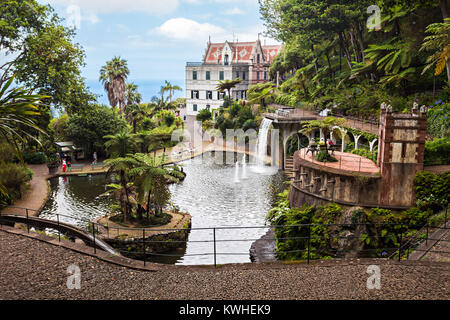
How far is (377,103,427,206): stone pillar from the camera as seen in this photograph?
581 inches

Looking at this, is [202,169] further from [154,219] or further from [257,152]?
[154,219]

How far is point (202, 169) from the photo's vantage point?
3278cm

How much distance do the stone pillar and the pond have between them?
635 cm

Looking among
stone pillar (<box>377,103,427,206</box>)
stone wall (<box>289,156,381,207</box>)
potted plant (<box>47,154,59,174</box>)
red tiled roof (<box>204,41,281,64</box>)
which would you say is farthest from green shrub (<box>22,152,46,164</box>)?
red tiled roof (<box>204,41,281,64</box>)

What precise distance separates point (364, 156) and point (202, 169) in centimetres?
1575

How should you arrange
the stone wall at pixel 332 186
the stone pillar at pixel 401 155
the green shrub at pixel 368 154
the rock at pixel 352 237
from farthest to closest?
the green shrub at pixel 368 154 < the stone wall at pixel 332 186 < the stone pillar at pixel 401 155 < the rock at pixel 352 237

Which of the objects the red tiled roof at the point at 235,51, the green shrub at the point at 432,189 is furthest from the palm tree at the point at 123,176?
the red tiled roof at the point at 235,51

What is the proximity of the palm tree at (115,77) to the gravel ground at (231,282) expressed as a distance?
1697 inches

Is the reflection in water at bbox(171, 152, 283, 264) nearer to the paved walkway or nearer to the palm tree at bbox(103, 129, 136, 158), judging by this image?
the paved walkway

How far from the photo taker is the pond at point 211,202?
16.6 metres

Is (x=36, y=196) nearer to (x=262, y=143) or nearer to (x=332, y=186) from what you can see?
(x=332, y=186)

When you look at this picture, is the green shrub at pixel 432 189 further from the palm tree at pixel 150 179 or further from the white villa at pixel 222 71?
the white villa at pixel 222 71

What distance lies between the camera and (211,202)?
22906 mm

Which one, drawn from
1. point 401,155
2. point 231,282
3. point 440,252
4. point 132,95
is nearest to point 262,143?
point 401,155
